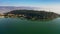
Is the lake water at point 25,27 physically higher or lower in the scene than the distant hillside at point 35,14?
lower

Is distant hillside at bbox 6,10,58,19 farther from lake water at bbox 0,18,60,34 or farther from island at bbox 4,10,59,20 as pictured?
lake water at bbox 0,18,60,34

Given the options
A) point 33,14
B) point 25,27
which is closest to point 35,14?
point 33,14

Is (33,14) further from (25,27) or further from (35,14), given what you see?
(25,27)

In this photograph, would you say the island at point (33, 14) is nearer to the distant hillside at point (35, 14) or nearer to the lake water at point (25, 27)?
the distant hillside at point (35, 14)

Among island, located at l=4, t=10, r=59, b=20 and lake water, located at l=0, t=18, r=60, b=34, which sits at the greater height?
island, located at l=4, t=10, r=59, b=20

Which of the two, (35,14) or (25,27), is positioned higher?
(35,14)

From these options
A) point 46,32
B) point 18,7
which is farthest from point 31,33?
point 18,7

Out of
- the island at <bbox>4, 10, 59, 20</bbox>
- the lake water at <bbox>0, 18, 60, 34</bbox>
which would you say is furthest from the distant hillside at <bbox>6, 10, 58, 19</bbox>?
the lake water at <bbox>0, 18, 60, 34</bbox>

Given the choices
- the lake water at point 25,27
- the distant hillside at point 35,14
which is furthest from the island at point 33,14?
the lake water at point 25,27
